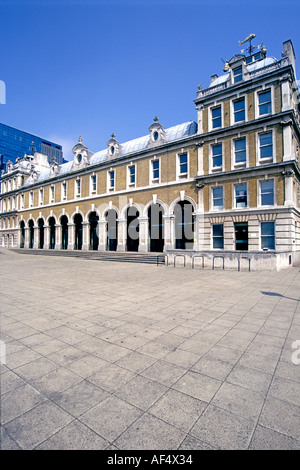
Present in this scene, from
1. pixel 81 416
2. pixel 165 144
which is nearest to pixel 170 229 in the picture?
pixel 165 144

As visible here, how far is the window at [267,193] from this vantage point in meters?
18.8

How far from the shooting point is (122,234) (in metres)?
27.7

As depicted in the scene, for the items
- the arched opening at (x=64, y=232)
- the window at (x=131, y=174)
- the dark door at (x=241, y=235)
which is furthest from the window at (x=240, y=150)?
the arched opening at (x=64, y=232)

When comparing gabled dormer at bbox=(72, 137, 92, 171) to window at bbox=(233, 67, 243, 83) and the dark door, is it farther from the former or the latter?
the dark door

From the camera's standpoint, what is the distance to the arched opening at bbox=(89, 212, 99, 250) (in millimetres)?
31688

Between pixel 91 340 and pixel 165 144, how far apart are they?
23573mm

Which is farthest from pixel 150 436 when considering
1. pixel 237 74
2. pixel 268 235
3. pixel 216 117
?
pixel 237 74

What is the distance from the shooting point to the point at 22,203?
44812 millimetres

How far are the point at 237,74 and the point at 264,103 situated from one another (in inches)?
166

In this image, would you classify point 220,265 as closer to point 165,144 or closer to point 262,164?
point 262,164

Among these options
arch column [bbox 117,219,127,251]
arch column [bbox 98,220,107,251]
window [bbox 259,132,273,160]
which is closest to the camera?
window [bbox 259,132,273,160]

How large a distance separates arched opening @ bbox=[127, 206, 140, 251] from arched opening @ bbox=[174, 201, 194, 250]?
5239mm

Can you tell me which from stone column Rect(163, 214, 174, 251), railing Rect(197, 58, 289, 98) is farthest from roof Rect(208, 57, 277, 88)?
stone column Rect(163, 214, 174, 251)

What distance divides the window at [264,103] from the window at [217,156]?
14.1ft
